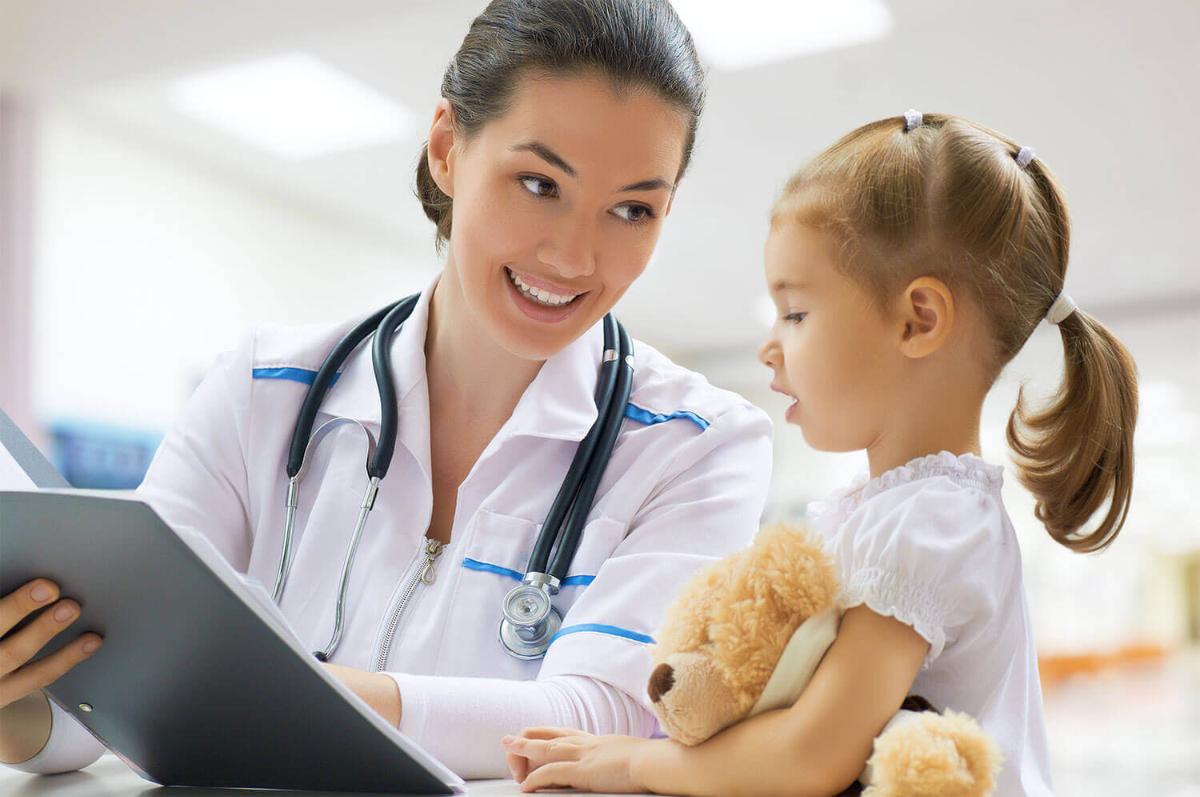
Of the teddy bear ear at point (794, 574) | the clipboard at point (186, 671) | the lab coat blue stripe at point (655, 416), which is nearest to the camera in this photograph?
the clipboard at point (186, 671)

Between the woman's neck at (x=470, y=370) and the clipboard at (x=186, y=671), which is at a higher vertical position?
the woman's neck at (x=470, y=370)

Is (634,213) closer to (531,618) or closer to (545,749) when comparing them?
(531,618)

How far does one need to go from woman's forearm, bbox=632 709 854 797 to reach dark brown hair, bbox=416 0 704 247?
0.70 metres

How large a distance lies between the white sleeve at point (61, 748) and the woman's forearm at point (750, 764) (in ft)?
1.62

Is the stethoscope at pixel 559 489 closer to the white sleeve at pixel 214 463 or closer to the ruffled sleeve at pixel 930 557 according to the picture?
the white sleeve at pixel 214 463

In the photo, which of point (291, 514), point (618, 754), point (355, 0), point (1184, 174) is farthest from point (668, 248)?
point (618, 754)

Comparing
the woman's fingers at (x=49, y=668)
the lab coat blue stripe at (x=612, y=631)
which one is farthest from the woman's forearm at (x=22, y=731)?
the lab coat blue stripe at (x=612, y=631)

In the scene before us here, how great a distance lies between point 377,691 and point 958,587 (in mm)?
462

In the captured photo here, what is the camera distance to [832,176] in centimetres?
94

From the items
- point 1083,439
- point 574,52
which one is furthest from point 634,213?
point 1083,439

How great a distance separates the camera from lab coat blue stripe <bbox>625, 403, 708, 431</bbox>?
1.27 m

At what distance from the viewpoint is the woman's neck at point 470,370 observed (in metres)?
1.43

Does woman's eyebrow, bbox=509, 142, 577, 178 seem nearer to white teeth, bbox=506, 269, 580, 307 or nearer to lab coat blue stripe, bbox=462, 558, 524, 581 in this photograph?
white teeth, bbox=506, 269, 580, 307

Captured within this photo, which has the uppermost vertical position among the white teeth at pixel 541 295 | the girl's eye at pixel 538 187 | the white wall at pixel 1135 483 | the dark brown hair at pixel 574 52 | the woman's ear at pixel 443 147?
the dark brown hair at pixel 574 52
